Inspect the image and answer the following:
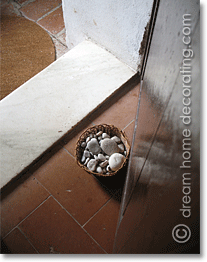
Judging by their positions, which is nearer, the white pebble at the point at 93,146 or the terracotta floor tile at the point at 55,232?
the terracotta floor tile at the point at 55,232

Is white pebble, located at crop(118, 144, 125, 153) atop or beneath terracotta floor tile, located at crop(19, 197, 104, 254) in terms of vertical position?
atop

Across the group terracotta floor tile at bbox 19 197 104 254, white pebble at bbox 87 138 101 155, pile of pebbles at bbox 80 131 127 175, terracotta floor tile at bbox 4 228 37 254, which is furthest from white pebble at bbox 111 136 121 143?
terracotta floor tile at bbox 4 228 37 254

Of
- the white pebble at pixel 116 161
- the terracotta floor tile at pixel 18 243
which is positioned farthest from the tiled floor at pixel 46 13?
the terracotta floor tile at pixel 18 243

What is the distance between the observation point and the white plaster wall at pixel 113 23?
1.42 meters

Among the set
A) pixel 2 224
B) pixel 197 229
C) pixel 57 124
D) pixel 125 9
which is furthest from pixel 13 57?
pixel 197 229

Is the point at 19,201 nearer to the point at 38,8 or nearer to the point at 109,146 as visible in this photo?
the point at 109,146

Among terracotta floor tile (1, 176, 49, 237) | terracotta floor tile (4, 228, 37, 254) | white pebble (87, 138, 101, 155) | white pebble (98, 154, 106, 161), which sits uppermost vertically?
white pebble (87, 138, 101, 155)

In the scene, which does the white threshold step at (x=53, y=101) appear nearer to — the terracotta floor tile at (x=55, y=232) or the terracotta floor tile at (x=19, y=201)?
the terracotta floor tile at (x=19, y=201)

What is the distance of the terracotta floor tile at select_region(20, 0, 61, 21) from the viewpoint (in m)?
2.52

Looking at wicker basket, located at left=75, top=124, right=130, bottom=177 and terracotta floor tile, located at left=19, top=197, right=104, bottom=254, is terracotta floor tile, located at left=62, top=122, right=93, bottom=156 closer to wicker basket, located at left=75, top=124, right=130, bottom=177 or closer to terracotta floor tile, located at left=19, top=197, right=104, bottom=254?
wicker basket, located at left=75, top=124, right=130, bottom=177

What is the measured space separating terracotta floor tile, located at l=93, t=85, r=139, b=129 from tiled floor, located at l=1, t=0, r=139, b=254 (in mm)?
136

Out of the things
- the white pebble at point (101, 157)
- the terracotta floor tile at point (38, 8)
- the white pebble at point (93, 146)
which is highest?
the terracotta floor tile at point (38, 8)

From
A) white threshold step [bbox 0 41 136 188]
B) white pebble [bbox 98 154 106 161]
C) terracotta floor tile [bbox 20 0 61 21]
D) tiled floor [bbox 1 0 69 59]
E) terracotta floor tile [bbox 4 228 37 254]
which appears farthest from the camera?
terracotta floor tile [bbox 20 0 61 21]

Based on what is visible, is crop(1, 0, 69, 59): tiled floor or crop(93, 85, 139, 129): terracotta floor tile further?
crop(1, 0, 69, 59): tiled floor
